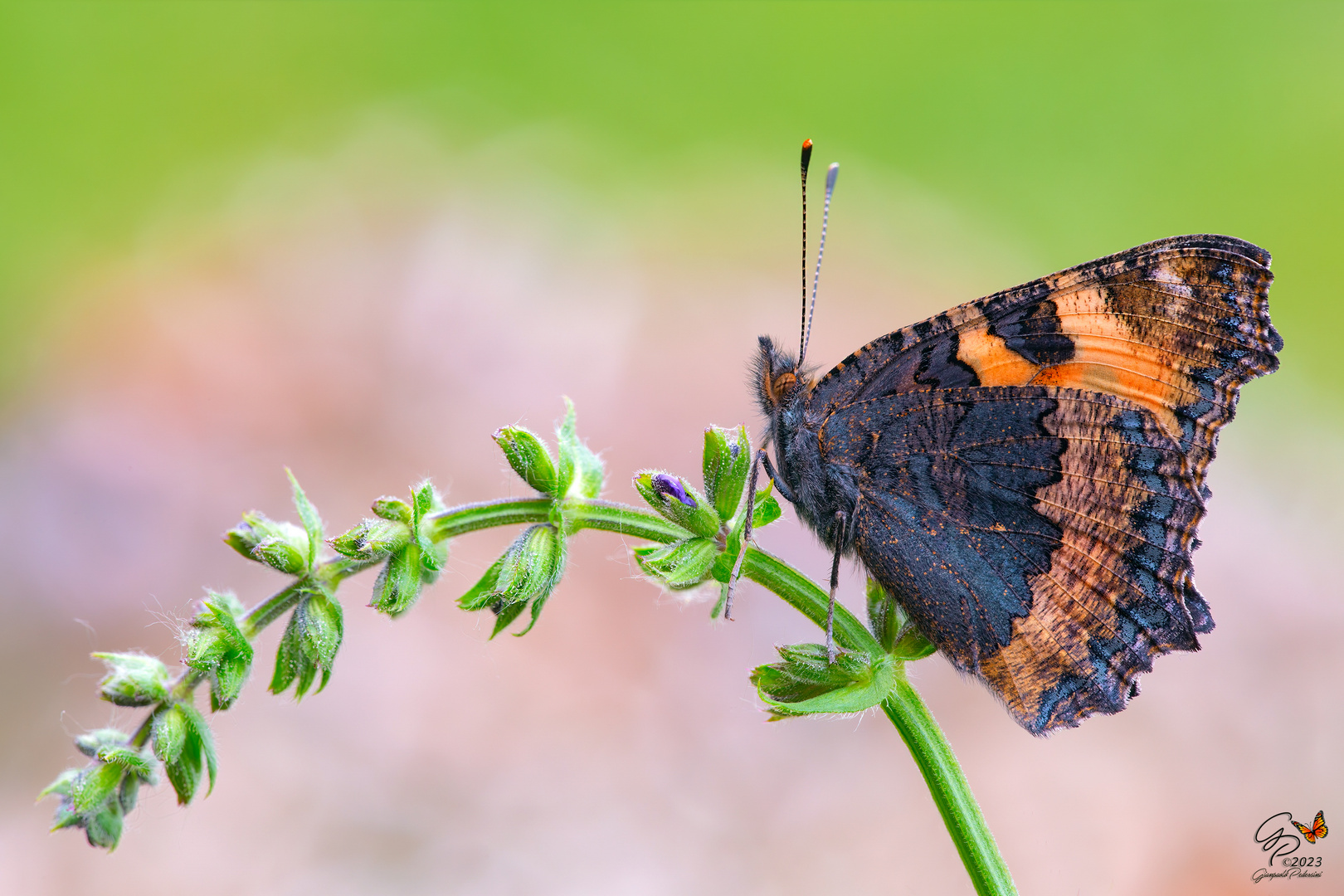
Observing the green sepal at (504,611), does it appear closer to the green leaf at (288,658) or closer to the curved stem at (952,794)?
the green leaf at (288,658)

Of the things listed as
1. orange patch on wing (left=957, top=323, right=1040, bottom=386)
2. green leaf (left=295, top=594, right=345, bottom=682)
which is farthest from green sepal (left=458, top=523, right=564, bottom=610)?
orange patch on wing (left=957, top=323, right=1040, bottom=386)

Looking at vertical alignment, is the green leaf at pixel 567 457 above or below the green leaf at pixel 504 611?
above

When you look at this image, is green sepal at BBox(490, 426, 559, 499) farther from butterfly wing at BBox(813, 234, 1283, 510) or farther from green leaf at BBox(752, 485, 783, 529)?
butterfly wing at BBox(813, 234, 1283, 510)

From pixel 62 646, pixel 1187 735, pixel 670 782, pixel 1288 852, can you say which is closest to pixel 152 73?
pixel 62 646

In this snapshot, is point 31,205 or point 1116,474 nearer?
point 1116,474

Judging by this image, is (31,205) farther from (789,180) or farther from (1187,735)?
(1187,735)

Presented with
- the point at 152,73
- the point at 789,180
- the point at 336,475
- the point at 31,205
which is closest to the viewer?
the point at 336,475

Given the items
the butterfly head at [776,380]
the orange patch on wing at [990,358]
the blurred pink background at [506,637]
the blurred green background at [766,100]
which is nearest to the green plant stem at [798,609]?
the blurred pink background at [506,637]
